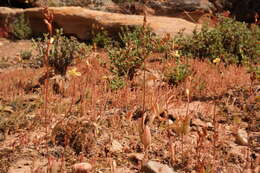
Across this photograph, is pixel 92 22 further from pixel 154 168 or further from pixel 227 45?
pixel 154 168

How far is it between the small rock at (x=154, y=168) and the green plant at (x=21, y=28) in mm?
9015

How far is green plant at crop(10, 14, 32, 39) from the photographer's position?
1053 centimetres

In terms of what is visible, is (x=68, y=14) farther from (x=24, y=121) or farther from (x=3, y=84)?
(x=24, y=121)

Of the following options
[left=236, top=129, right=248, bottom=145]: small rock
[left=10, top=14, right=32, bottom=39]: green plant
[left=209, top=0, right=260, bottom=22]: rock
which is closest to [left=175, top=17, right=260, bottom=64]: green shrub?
[left=236, top=129, right=248, bottom=145]: small rock

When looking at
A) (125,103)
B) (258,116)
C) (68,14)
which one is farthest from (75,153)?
(68,14)

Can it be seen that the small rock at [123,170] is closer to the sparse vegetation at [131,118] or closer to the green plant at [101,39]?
the sparse vegetation at [131,118]

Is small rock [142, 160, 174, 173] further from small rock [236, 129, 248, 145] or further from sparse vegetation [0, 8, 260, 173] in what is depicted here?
small rock [236, 129, 248, 145]

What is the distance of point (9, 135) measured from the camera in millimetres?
3396

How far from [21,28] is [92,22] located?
2.65 metres

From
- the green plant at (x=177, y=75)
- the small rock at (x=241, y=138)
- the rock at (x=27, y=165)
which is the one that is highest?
the green plant at (x=177, y=75)

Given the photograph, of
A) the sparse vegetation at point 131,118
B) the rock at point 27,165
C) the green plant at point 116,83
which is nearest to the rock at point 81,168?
the sparse vegetation at point 131,118

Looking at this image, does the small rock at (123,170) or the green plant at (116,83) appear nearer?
the small rock at (123,170)

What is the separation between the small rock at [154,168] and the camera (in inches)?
100

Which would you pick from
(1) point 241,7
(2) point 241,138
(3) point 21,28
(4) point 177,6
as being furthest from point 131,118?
(1) point 241,7
